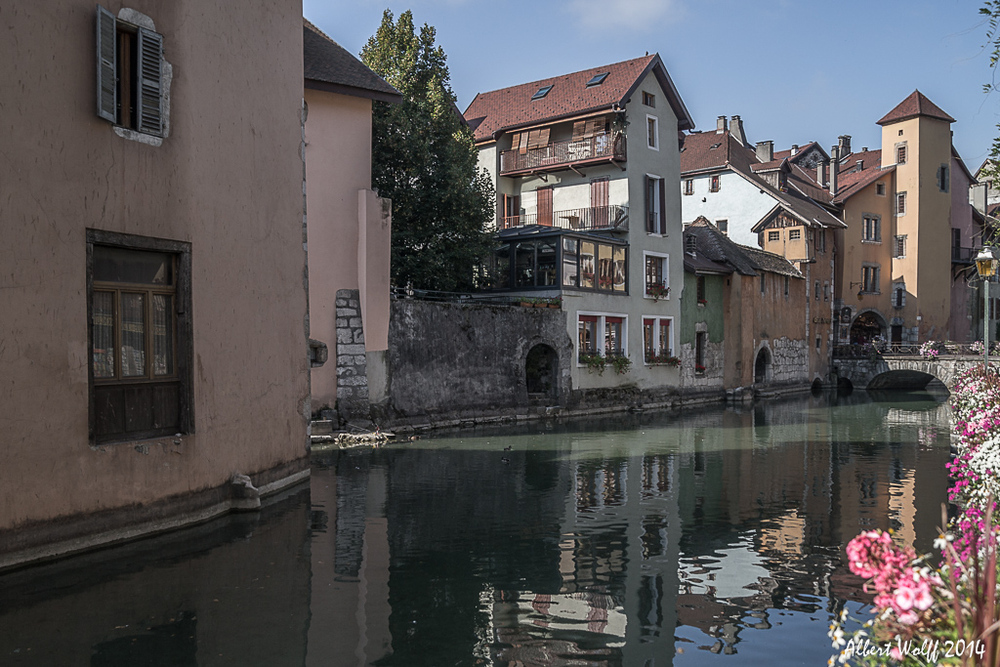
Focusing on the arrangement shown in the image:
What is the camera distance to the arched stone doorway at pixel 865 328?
50.0 metres

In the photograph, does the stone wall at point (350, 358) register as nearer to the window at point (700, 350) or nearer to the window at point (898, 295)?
the window at point (700, 350)

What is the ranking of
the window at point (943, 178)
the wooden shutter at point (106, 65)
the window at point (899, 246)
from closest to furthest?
the wooden shutter at point (106, 65) → the window at point (899, 246) → the window at point (943, 178)

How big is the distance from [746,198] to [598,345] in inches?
744

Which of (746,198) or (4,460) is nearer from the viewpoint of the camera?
(4,460)

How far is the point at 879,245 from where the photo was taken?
49031 millimetres

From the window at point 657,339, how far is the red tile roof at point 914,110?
80.3 feet

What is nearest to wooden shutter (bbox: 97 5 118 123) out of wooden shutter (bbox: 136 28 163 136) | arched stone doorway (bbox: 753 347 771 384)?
wooden shutter (bbox: 136 28 163 136)

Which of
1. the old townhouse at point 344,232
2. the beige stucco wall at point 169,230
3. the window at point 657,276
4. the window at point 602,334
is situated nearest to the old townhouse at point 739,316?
the window at point 657,276

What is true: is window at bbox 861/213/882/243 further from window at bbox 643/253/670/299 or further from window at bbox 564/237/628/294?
window at bbox 564/237/628/294

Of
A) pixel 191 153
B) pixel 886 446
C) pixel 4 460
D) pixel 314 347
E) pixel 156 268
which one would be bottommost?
pixel 886 446

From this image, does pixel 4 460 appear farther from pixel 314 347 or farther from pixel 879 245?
pixel 879 245

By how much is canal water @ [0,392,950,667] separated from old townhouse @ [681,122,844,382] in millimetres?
29511

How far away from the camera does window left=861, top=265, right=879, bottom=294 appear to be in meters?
48.4

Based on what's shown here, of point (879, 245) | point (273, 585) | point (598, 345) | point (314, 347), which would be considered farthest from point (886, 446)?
point (879, 245)
